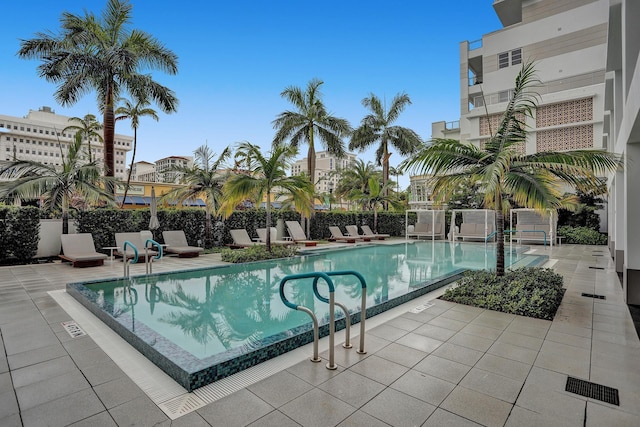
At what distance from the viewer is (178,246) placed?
42.5 feet

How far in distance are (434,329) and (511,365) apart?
123 cm

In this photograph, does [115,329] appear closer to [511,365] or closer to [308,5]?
[511,365]

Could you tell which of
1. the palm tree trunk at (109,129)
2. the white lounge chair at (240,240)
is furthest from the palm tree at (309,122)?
the palm tree trunk at (109,129)

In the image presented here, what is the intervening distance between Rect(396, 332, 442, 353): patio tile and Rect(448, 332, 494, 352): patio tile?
0.79 feet

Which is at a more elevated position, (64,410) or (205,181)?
(205,181)

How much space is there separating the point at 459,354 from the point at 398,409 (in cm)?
146

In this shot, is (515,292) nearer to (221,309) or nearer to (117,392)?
(221,309)

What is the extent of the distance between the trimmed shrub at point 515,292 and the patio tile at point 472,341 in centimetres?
156

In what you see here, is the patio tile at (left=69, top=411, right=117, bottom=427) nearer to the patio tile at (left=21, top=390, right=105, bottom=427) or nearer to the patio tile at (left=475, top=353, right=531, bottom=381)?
the patio tile at (left=21, top=390, right=105, bottom=427)

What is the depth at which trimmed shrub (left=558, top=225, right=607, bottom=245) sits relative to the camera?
18750 millimetres

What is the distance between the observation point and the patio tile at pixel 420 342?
13.1 ft

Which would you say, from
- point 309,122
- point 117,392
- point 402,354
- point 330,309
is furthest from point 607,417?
point 309,122

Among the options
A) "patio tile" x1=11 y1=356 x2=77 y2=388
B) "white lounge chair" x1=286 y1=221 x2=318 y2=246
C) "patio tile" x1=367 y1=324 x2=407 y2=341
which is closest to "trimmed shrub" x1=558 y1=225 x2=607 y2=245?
"white lounge chair" x1=286 y1=221 x2=318 y2=246

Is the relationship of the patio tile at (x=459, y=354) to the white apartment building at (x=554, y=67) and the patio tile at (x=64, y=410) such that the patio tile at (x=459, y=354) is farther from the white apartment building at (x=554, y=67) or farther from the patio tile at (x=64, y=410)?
the white apartment building at (x=554, y=67)
